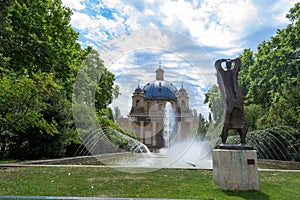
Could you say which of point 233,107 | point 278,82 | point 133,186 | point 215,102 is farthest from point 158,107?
point 278,82

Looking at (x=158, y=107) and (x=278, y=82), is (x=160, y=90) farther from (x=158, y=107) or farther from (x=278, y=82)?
(x=278, y=82)

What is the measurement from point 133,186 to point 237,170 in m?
2.77

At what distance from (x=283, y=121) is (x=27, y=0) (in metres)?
18.5

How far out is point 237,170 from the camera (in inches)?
270

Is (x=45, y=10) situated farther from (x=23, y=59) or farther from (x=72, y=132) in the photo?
(x=72, y=132)

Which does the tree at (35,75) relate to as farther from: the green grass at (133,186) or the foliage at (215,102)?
the foliage at (215,102)

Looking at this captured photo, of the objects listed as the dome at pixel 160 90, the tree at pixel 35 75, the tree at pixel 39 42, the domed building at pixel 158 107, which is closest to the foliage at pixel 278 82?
the domed building at pixel 158 107

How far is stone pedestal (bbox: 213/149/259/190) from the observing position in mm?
6812

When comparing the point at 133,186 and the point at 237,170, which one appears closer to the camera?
the point at 237,170

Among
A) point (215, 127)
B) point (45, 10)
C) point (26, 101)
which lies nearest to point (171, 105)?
point (215, 127)

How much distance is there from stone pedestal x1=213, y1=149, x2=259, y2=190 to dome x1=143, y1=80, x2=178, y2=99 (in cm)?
375

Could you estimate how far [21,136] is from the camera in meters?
15.1

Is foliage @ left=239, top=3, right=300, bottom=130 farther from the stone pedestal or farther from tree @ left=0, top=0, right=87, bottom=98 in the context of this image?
tree @ left=0, top=0, right=87, bottom=98

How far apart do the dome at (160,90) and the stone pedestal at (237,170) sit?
375 centimetres
